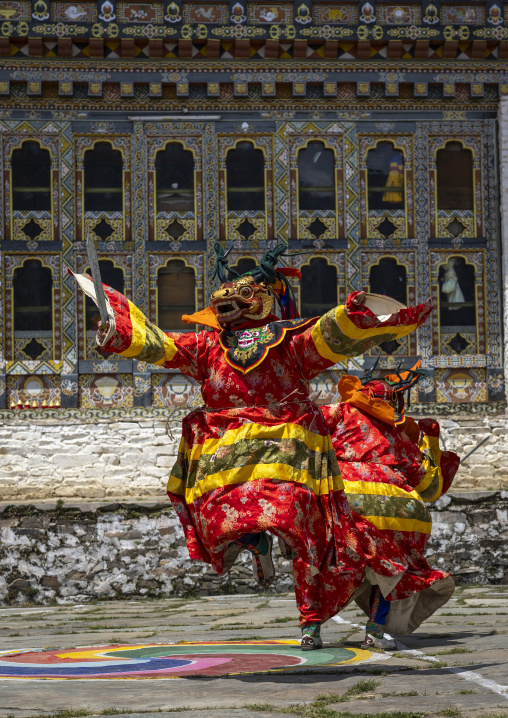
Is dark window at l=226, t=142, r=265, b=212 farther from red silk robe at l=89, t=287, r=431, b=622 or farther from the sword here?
the sword

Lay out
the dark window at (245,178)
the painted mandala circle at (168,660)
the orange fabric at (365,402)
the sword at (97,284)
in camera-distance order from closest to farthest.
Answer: the painted mandala circle at (168,660) → the sword at (97,284) → the orange fabric at (365,402) → the dark window at (245,178)

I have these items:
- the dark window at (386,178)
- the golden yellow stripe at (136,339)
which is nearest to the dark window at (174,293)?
the dark window at (386,178)

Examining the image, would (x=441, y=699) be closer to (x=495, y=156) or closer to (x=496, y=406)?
(x=496, y=406)

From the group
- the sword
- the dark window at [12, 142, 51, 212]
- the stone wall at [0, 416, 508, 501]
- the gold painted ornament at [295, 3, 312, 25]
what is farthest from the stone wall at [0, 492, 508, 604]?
the gold painted ornament at [295, 3, 312, 25]

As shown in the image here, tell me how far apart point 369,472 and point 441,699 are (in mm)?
2675

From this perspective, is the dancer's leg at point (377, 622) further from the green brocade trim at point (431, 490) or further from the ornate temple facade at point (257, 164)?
the ornate temple facade at point (257, 164)

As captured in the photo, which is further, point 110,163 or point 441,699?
point 110,163

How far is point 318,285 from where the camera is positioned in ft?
47.9

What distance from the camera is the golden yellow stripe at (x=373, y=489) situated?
21.4 feet

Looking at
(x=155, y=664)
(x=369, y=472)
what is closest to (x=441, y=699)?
(x=155, y=664)

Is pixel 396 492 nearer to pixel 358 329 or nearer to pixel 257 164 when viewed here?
pixel 358 329

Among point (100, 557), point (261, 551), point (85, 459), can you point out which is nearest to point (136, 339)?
point (261, 551)

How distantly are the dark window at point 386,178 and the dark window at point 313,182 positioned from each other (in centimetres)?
55

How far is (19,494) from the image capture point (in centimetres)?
1370
